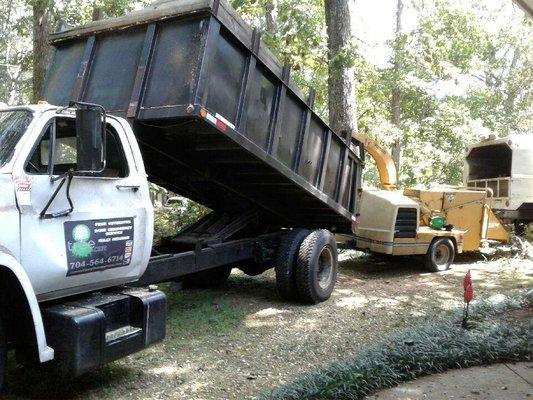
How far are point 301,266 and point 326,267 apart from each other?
0.75m

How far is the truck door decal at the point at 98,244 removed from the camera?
4180 millimetres

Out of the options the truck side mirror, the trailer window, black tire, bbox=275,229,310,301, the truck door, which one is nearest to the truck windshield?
the truck door

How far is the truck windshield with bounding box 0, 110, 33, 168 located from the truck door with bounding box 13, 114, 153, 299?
0.37 ft

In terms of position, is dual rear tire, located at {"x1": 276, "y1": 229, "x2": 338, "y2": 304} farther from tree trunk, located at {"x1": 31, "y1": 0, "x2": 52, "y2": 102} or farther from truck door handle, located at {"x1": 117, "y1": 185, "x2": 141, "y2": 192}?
tree trunk, located at {"x1": 31, "y1": 0, "x2": 52, "y2": 102}

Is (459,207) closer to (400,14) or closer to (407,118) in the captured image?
(407,118)

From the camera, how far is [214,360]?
521 centimetres

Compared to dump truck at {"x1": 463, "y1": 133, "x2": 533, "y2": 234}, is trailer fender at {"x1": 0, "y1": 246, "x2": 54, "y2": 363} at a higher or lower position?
lower

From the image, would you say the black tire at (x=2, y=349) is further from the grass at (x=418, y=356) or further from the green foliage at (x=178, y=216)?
the green foliage at (x=178, y=216)

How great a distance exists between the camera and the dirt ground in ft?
14.8

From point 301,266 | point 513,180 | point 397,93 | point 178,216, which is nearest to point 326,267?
point 301,266

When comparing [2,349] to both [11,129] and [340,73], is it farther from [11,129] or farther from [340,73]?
[340,73]

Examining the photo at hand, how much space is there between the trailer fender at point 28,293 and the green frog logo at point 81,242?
530mm

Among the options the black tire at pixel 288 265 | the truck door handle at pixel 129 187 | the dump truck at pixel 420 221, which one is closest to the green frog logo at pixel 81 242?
the truck door handle at pixel 129 187

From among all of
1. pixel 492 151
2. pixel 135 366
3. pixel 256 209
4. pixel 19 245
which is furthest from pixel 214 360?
pixel 492 151
